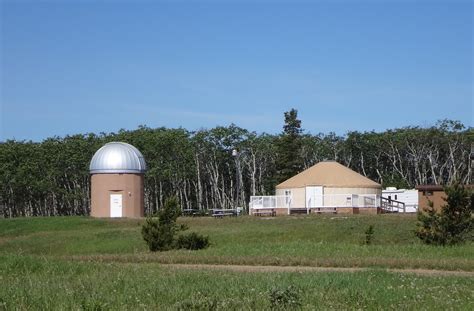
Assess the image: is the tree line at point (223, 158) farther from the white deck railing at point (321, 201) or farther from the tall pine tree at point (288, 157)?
the white deck railing at point (321, 201)

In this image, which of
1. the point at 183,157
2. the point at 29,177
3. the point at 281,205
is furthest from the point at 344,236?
the point at 29,177

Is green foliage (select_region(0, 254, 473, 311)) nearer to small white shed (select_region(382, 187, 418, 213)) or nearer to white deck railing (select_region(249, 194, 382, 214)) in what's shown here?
white deck railing (select_region(249, 194, 382, 214))

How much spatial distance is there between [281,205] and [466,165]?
39.2 meters

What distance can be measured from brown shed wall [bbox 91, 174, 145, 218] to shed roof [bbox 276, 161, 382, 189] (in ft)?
44.7

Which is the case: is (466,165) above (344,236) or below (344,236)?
above

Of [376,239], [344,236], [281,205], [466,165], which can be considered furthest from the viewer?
[466,165]

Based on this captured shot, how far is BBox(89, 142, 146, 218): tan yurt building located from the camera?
2525 inches

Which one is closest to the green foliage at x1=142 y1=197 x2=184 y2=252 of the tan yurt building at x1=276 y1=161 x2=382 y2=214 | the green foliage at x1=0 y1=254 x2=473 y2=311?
the green foliage at x1=0 y1=254 x2=473 y2=311

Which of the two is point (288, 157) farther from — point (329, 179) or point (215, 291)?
point (215, 291)

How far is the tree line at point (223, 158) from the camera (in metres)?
88.8

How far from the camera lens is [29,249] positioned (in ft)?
126

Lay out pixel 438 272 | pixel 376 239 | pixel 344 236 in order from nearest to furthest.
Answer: pixel 438 272 < pixel 376 239 < pixel 344 236

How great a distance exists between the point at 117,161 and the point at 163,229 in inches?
1392

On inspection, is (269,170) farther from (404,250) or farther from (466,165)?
Result: (404,250)
